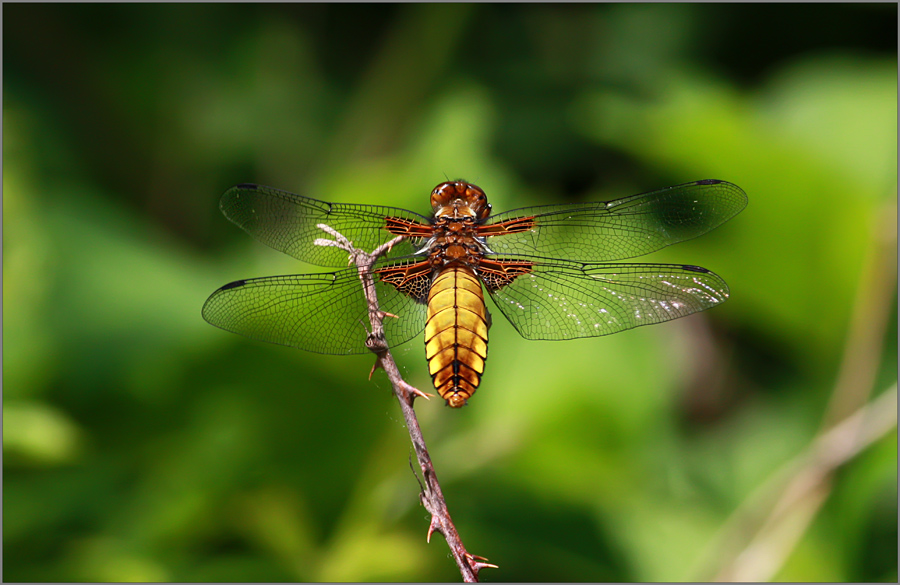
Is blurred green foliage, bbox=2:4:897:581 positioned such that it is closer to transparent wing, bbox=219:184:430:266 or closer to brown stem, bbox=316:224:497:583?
transparent wing, bbox=219:184:430:266

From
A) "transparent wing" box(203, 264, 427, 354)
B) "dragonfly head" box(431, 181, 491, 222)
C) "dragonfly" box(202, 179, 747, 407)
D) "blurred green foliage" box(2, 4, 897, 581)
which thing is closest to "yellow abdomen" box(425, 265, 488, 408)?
"dragonfly" box(202, 179, 747, 407)

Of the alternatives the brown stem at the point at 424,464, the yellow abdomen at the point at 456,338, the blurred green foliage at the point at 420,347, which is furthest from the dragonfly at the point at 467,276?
the blurred green foliage at the point at 420,347

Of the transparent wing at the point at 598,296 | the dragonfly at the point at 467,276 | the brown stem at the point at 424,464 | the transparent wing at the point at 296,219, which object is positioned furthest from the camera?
the transparent wing at the point at 296,219

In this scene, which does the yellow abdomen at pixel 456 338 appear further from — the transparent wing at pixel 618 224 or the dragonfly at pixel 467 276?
the transparent wing at pixel 618 224

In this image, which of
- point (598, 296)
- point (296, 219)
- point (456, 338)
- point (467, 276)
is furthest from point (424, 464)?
point (296, 219)

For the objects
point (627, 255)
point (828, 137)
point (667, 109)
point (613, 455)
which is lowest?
point (613, 455)

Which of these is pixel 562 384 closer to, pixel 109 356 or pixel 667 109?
pixel 667 109

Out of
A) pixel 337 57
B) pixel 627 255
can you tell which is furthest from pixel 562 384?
pixel 337 57

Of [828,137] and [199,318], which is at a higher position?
[828,137]
